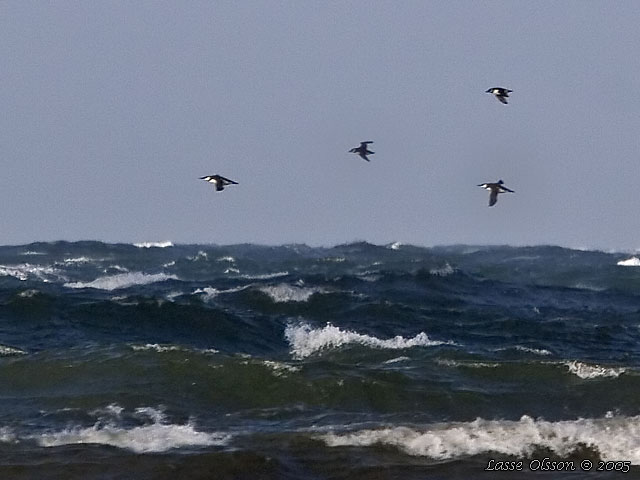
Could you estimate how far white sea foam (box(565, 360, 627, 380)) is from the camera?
63.5ft

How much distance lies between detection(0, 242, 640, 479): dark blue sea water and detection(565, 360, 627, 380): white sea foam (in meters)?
0.06

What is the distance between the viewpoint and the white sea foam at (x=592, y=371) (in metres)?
19.3

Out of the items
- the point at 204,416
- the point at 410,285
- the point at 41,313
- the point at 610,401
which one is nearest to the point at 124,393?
the point at 204,416

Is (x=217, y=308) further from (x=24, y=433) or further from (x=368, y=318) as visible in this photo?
(x=24, y=433)

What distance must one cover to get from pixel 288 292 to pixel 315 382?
41.3 feet

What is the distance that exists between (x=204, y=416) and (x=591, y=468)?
18.4ft

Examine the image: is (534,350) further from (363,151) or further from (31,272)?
(31,272)

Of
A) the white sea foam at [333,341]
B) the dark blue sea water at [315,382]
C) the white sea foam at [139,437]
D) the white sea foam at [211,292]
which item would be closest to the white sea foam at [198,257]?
the dark blue sea water at [315,382]

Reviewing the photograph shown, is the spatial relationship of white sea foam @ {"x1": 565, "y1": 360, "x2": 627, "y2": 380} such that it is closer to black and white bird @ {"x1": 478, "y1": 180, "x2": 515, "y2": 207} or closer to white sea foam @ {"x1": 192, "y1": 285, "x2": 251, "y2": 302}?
black and white bird @ {"x1": 478, "y1": 180, "x2": 515, "y2": 207}

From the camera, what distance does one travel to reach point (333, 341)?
23.5 metres

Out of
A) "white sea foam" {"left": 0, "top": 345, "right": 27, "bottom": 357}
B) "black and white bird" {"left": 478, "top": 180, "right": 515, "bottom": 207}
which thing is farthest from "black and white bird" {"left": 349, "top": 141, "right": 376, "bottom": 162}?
"white sea foam" {"left": 0, "top": 345, "right": 27, "bottom": 357}

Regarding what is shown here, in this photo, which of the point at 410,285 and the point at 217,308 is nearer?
the point at 217,308

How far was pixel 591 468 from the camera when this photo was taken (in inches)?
527

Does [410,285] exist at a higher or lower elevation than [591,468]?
higher
